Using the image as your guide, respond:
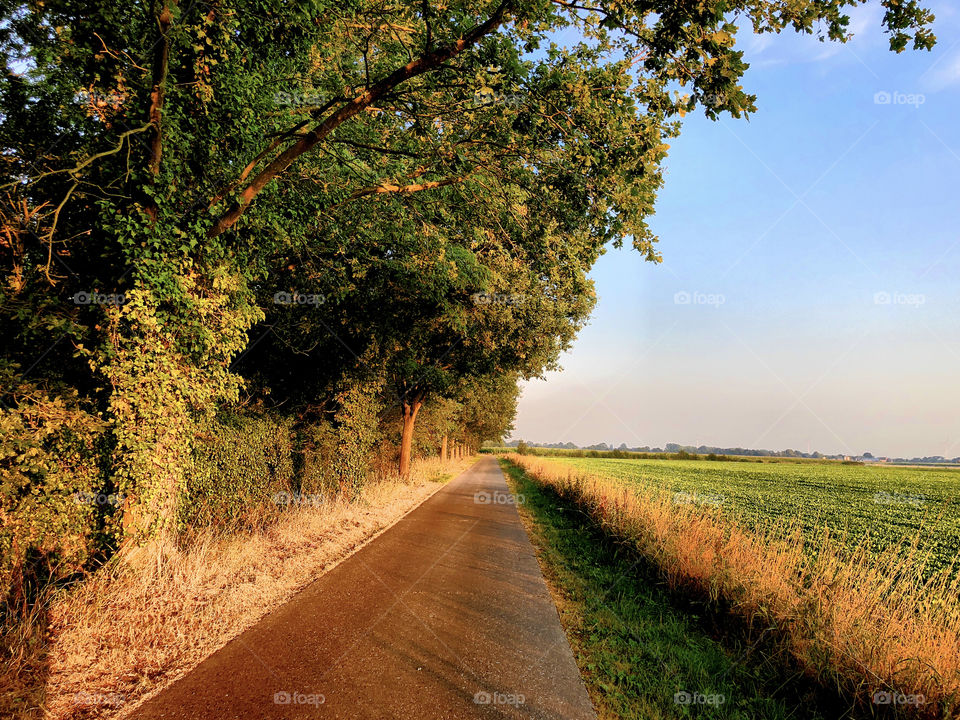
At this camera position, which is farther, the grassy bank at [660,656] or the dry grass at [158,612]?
the grassy bank at [660,656]

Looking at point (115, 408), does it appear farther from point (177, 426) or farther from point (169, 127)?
point (169, 127)

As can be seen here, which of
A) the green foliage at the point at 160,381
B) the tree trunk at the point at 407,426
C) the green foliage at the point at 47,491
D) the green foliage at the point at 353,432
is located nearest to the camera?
the green foliage at the point at 47,491

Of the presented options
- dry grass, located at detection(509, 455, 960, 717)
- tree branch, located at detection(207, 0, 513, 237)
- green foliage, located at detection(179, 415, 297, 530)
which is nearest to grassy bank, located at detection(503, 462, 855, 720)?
dry grass, located at detection(509, 455, 960, 717)

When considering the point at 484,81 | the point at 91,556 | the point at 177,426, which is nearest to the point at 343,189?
the point at 484,81

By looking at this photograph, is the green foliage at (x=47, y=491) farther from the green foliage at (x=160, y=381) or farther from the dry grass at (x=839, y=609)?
the dry grass at (x=839, y=609)

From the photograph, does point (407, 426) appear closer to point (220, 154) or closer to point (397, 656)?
point (220, 154)

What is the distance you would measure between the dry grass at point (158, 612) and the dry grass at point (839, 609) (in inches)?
244

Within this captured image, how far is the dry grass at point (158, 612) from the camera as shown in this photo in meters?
4.07

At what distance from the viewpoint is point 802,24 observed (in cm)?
486

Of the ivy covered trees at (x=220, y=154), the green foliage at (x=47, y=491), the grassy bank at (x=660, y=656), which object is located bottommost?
the grassy bank at (x=660, y=656)

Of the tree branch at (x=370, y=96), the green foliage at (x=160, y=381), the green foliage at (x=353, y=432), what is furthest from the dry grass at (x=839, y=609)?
the green foliage at (x=353, y=432)

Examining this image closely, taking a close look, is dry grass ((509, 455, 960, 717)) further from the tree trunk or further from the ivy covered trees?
the tree trunk

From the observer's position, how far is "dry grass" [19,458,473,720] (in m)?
4.07

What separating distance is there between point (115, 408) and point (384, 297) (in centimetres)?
796
